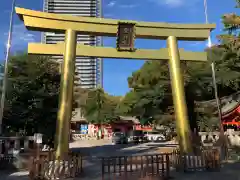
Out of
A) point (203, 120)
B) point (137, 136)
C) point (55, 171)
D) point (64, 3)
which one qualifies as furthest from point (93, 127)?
point (64, 3)

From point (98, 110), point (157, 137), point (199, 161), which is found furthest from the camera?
point (98, 110)

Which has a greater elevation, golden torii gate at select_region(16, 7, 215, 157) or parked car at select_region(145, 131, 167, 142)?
golden torii gate at select_region(16, 7, 215, 157)

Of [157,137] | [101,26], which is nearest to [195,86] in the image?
[157,137]

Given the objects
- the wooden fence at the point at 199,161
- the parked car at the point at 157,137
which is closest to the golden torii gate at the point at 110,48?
the wooden fence at the point at 199,161

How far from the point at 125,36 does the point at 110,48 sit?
88cm

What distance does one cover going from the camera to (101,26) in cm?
1195

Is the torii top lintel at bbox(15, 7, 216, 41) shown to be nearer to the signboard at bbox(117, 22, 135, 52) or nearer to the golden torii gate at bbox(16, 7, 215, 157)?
the golden torii gate at bbox(16, 7, 215, 157)

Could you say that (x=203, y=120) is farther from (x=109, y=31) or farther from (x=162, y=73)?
(x=109, y=31)

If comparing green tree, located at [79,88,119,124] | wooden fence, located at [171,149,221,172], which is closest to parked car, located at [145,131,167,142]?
green tree, located at [79,88,119,124]

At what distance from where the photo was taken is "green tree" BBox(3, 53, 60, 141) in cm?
1630

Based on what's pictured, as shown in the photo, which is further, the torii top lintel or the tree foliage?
the tree foliage

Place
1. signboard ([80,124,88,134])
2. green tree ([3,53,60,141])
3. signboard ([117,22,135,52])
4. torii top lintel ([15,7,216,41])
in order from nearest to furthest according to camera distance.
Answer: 1. torii top lintel ([15,7,216,41])
2. signboard ([117,22,135,52])
3. green tree ([3,53,60,141])
4. signboard ([80,124,88,134])

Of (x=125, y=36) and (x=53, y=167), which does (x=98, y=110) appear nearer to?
(x=125, y=36)

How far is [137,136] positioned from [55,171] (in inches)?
1063
